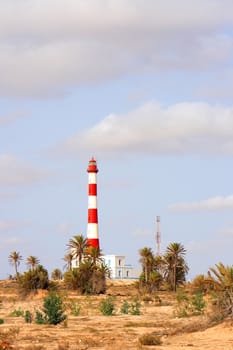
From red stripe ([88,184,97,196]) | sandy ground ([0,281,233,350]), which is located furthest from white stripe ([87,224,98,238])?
sandy ground ([0,281,233,350])

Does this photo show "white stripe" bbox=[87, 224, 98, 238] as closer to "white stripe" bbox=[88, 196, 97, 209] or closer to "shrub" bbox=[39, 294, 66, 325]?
"white stripe" bbox=[88, 196, 97, 209]

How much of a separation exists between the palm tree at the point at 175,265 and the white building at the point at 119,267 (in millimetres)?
31552

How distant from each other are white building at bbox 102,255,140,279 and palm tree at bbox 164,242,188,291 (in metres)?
31.6

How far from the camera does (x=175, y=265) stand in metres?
73.9

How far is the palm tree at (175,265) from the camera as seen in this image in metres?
73.4

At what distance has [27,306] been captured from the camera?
49125mm

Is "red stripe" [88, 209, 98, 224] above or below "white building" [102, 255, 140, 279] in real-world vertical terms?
above

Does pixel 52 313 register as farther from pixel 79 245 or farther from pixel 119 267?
pixel 119 267

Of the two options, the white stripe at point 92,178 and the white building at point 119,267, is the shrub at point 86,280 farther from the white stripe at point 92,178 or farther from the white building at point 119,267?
the white building at point 119,267

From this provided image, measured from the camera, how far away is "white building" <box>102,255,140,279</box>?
108 m

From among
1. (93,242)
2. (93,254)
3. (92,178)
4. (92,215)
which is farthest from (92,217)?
(93,254)

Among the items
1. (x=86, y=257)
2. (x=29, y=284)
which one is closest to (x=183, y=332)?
(x=29, y=284)

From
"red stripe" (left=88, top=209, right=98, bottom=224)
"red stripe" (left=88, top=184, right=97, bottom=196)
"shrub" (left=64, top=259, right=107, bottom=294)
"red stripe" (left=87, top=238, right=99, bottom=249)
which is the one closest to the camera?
"shrub" (left=64, top=259, right=107, bottom=294)

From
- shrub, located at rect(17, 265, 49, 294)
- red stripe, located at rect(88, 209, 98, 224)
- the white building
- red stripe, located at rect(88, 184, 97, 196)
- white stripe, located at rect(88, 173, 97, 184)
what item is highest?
white stripe, located at rect(88, 173, 97, 184)
